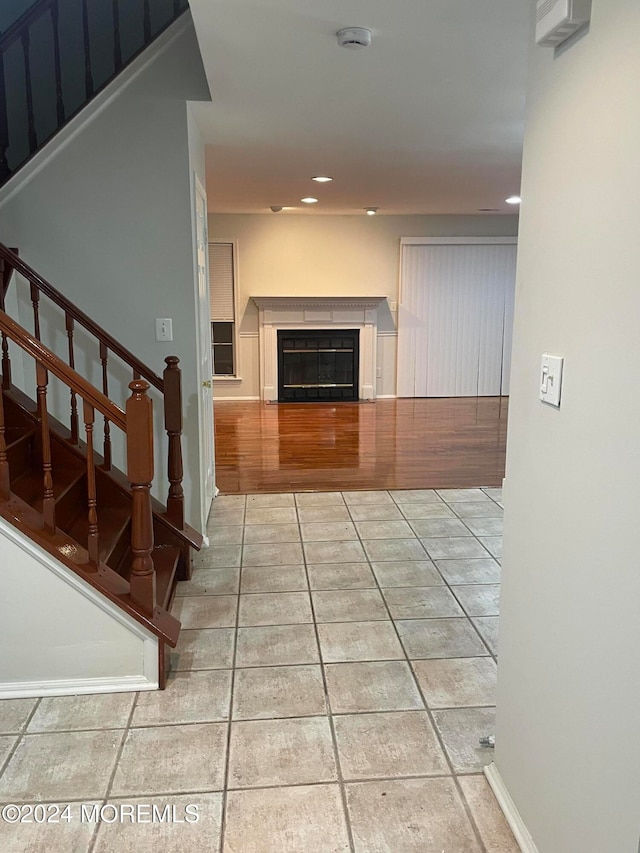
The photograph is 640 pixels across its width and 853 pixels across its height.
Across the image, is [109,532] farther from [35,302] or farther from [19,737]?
→ [35,302]

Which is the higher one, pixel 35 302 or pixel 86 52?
pixel 86 52

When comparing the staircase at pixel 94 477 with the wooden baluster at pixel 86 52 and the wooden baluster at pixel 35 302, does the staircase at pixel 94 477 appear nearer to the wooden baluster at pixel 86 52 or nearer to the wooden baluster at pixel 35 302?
the wooden baluster at pixel 35 302

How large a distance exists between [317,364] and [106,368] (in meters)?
5.36

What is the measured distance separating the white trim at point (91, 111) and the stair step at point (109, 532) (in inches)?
65.0

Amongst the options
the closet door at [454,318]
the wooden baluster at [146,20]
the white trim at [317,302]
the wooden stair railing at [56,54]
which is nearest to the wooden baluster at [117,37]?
the wooden stair railing at [56,54]

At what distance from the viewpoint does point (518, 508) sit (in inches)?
65.1

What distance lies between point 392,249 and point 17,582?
7.07m

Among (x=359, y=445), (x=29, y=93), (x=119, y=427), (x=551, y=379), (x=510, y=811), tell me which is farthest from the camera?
(x=359, y=445)

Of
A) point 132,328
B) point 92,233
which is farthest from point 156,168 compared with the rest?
point 132,328

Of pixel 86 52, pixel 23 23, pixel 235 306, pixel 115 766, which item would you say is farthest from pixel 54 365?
pixel 235 306

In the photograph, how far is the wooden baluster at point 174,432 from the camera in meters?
3.16

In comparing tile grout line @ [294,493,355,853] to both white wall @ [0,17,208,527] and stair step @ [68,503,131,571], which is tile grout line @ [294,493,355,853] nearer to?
stair step @ [68,503,131,571]

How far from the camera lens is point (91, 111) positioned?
127 inches

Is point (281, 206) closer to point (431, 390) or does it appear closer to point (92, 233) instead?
point (431, 390)
